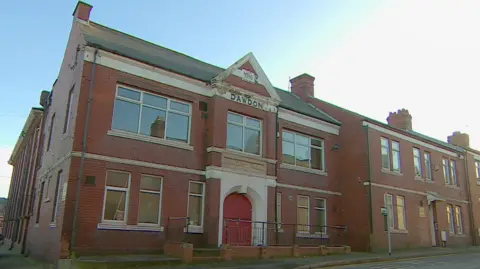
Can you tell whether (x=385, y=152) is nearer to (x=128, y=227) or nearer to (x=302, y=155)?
(x=302, y=155)

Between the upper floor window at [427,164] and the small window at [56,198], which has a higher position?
the upper floor window at [427,164]

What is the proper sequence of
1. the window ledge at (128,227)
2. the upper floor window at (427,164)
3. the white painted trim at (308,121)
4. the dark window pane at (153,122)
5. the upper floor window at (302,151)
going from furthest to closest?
the upper floor window at (427,164)
the upper floor window at (302,151)
the white painted trim at (308,121)
the dark window pane at (153,122)
the window ledge at (128,227)

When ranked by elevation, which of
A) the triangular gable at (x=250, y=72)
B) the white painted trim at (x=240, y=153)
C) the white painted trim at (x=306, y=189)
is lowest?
the white painted trim at (x=306, y=189)

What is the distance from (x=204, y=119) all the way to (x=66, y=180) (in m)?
6.22

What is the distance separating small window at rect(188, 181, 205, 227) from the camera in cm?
1722

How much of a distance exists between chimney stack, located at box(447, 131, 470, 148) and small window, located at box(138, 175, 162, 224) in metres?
28.3

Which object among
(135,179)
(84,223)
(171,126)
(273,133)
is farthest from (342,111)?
(84,223)

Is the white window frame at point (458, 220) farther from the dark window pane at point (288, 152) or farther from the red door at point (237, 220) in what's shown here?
the red door at point (237, 220)

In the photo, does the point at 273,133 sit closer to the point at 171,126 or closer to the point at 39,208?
the point at 171,126

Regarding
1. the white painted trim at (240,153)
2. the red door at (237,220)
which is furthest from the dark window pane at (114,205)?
the red door at (237,220)

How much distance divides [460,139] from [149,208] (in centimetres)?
2948

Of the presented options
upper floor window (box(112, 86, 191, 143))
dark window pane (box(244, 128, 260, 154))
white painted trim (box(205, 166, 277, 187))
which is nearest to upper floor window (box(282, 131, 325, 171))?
dark window pane (box(244, 128, 260, 154))

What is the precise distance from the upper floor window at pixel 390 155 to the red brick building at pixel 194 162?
2.7 inches

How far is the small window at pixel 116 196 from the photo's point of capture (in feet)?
49.4
